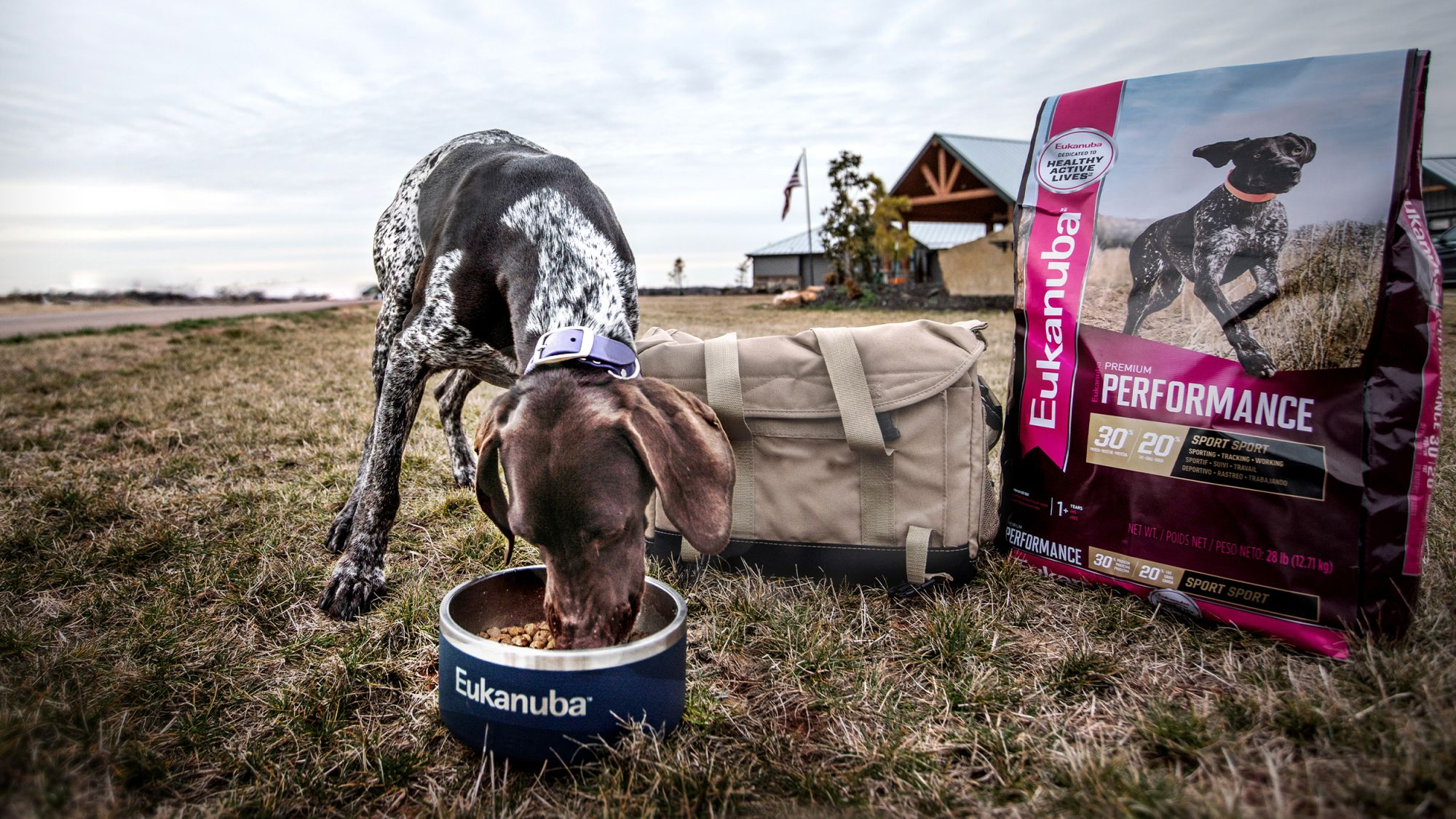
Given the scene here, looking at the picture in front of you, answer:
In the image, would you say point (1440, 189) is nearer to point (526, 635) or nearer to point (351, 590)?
point (526, 635)

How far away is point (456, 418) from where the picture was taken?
4.36 metres

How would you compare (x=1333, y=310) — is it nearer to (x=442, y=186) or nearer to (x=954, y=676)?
(x=954, y=676)

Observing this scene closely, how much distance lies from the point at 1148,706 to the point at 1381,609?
0.74 m

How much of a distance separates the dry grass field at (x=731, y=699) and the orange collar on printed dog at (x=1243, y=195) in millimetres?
1214

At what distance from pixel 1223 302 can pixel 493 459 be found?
213 centimetres

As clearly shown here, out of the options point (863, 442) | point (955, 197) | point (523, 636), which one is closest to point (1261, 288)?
point (863, 442)

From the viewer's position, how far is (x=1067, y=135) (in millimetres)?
2598

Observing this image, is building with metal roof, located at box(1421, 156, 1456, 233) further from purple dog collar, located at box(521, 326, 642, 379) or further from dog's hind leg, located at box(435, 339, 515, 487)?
dog's hind leg, located at box(435, 339, 515, 487)

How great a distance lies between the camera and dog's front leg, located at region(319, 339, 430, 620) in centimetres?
265

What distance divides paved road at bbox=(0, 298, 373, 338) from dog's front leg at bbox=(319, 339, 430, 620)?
12305 mm

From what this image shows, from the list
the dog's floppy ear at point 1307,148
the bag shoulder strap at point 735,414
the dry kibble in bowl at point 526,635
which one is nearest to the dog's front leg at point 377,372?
the dry kibble in bowl at point 526,635

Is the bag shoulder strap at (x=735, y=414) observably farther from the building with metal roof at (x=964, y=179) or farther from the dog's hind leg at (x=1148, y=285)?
the building with metal roof at (x=964, y=179)

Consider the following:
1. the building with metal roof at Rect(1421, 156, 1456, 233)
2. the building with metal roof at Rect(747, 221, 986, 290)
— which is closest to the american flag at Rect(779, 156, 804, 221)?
the building with metal roof at Rect(747, 221, 986, 290)

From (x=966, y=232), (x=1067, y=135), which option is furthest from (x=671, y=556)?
(x=966, y=232)
